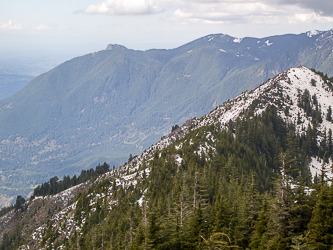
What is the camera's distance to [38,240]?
10888 centimetres

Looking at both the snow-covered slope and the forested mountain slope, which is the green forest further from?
the snow-covered slope

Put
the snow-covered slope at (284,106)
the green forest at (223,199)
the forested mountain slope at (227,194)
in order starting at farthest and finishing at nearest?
the snow-covered slope at (284,106), the forested mountain slope at (227,194), the green forest at (223,199)

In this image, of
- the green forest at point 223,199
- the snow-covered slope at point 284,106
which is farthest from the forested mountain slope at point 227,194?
the snow-covered slope at point 284,106

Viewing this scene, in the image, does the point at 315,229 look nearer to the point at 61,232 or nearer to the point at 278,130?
the point at 61,232

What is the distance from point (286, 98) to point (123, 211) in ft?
448

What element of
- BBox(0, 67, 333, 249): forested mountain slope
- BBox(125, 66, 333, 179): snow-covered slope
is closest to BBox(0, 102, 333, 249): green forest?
BBox(0, 67, 333, 249): forested mountain slope

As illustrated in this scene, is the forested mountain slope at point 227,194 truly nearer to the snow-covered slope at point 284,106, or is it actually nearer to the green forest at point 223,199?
the green forest at point 223,199

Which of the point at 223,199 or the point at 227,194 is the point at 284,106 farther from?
the point at 223,199

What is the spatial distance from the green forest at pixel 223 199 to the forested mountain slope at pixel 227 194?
7.4 inches

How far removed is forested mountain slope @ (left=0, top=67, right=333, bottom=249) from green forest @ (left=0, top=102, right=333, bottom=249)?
0.19m

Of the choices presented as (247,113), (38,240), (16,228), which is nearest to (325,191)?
(38,240)

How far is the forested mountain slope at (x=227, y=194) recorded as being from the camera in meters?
32.6

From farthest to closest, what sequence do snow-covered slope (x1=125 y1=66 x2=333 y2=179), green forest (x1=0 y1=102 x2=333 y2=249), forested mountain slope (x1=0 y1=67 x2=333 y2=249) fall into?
snow-covered slope (x1=125 y1=66 x2=333 y2=179) → forested mountain slope (x1=0 y1=67 x2=333 y2=249) → green forest (x1=0 y1=102 x2=333 y2=249)

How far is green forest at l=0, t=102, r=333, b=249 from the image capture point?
31.9 meters
